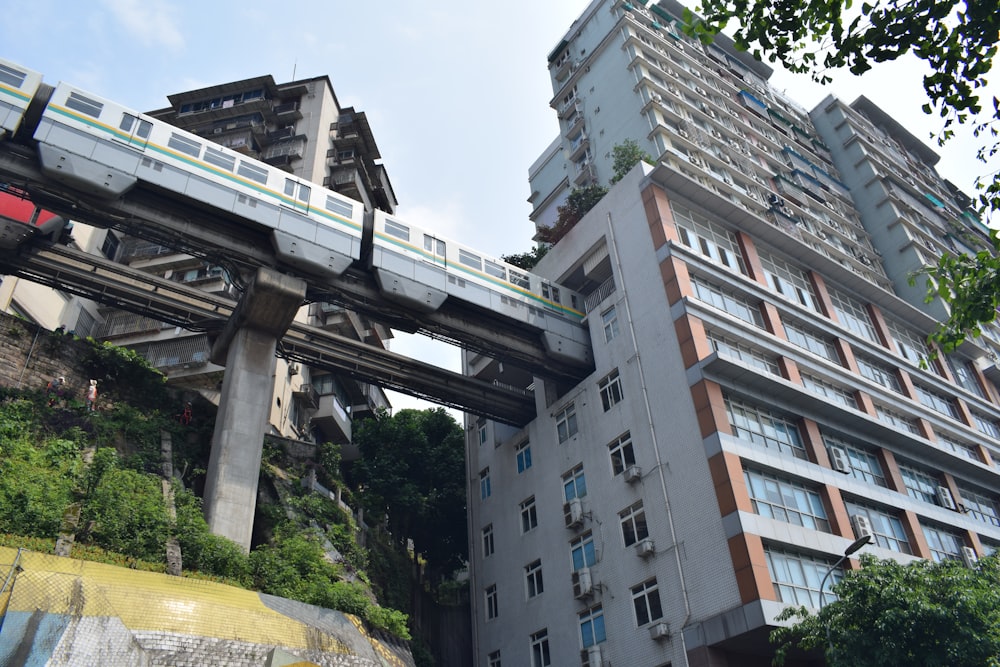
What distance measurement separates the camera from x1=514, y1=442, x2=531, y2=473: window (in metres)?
31.6

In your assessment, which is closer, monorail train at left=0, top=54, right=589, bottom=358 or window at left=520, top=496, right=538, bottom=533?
monorail train at left=0, top=54, right=589, bottom=358

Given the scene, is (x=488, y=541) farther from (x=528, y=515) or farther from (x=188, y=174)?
(x=188, y=174)

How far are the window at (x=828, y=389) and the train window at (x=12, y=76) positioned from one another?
2921 cm

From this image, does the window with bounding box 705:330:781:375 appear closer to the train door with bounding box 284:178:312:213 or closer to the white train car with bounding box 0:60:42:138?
the train door with bounding box 284:178:312:213

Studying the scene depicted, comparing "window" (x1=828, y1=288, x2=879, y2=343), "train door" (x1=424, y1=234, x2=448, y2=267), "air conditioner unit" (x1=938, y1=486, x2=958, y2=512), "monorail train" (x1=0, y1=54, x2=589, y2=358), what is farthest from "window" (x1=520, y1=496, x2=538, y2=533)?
"air conditioner unit" (x1=938, y1=486, x2=958, y2=512)

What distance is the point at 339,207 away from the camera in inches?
1072

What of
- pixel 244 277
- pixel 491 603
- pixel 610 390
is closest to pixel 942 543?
pixel 610 390

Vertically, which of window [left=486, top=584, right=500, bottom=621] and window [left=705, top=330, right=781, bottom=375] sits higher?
window [left=705, top=330, right=781, bottom=375]

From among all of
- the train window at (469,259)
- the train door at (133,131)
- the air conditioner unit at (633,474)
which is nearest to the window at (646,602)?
the air conditioner unit at (633,474)

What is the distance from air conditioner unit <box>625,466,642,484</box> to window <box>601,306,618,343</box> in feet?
19.9

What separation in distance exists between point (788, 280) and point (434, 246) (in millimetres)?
16365

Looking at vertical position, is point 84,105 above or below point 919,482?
above

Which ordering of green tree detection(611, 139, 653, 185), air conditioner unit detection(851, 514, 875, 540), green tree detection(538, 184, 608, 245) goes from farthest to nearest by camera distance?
green tree detection(538, 184, 608, 245)
green tree detection(611, 139, 653, 185)
air conditioner unit detection(851, 514, 875, 540)

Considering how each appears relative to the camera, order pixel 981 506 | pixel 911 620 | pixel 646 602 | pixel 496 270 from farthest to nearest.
Result: pixel 981 506
pixel 496 270
pixel 646 602
pixel 911 620
